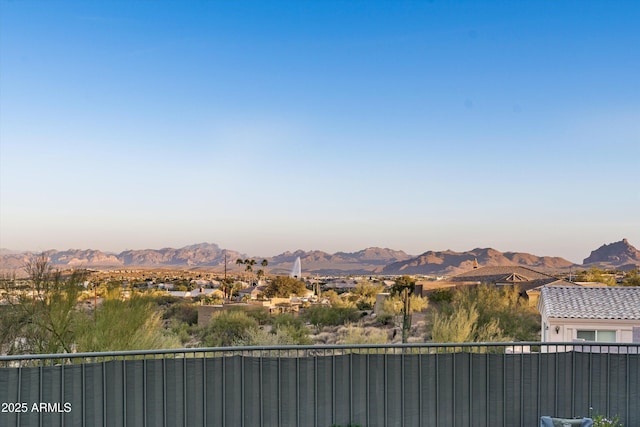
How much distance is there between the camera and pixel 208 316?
24188mm

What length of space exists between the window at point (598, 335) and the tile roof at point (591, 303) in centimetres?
32

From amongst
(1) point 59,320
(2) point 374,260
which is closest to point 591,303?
(1) point 59,320

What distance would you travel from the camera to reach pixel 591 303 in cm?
1150

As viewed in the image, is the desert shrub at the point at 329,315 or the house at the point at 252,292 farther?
the house at the point at 252,292

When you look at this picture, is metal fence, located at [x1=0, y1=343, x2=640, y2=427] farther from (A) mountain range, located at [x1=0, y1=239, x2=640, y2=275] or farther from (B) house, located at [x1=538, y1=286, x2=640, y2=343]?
(A) mountain range, located at [x1=0, y1=239, x2=640, y2=275]

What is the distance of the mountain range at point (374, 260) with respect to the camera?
158 ft

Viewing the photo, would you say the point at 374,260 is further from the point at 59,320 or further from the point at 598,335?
the point at 59,320

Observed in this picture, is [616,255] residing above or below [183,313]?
above

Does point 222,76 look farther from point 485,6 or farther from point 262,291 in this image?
point 262,291

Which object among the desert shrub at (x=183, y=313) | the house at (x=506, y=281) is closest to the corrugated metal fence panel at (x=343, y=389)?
the house at (x=506, y=281)

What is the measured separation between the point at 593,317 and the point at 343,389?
7410 mm

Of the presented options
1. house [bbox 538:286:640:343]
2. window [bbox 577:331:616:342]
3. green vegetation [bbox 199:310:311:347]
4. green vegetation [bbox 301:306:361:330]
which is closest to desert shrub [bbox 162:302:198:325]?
green vegetation [bbox 199:310:311:347]

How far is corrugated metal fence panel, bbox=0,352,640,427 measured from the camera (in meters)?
5.02

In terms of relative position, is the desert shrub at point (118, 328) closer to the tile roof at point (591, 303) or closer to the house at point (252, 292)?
the tile roof at point (591, 303)
